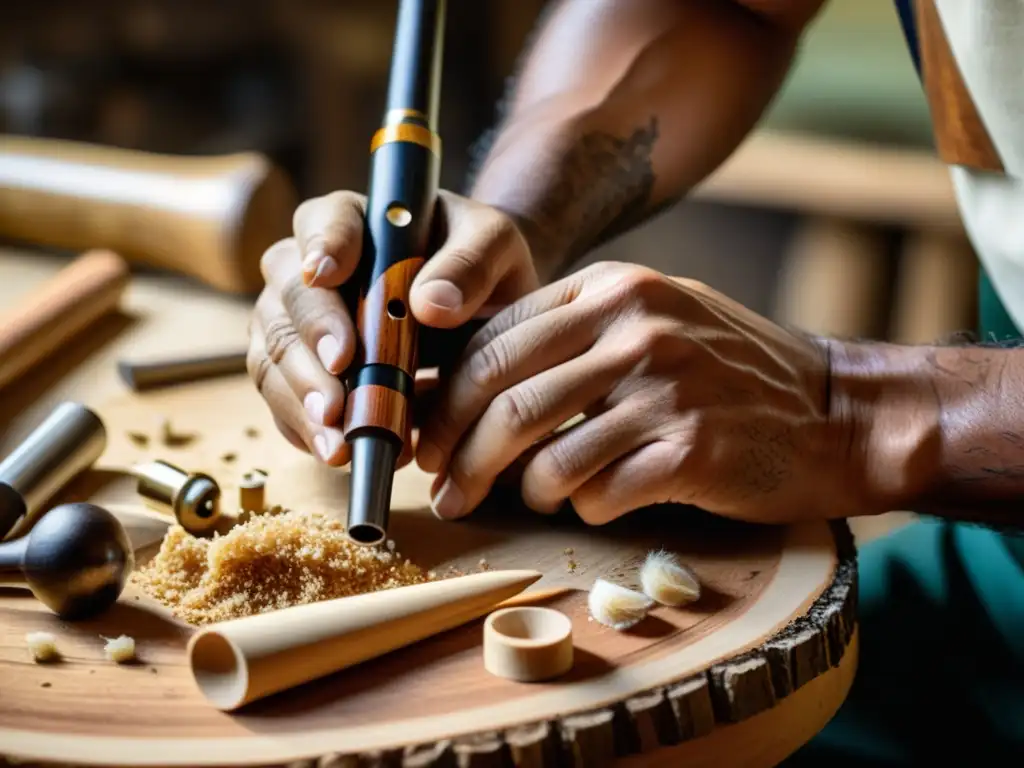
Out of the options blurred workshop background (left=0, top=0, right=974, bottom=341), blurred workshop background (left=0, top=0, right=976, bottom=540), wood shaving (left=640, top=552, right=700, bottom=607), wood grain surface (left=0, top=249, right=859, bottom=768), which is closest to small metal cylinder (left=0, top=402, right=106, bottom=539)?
wood grain surface (left=0, top=249, right=859, bottom=768)

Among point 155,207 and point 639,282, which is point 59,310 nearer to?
point 155,207

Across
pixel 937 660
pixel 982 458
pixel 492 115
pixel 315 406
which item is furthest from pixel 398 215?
pixel 492 115

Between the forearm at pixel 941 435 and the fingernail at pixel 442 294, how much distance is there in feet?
1.02

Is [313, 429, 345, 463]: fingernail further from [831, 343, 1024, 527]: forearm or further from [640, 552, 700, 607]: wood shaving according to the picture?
[831, 343, 1024, 527]: forearm

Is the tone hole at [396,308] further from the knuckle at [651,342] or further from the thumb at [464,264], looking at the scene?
the knuckle at [651,342]

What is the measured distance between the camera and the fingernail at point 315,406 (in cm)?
83

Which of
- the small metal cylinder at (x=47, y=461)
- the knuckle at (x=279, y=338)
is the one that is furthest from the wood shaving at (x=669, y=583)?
the small metal cylinder at (x=47, y=461)

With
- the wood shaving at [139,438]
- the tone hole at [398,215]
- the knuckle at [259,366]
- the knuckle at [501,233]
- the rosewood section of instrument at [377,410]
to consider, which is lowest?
the wood shaving at [139,438]

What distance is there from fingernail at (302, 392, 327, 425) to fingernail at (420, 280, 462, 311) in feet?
0.36

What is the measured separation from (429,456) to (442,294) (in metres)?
0.13

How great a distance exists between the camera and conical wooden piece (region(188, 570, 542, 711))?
60 centimetres

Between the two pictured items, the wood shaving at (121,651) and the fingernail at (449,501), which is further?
the fingernail at (449,501)

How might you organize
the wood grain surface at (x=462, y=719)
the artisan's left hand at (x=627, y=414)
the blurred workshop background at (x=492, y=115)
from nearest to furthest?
the wood grain surface at (x=462, y=719), the artisan's left hand at (x=627, y=414), the blurred workshop background at (x=492, y=115)

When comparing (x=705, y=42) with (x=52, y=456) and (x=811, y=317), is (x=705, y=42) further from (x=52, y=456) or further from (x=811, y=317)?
(x=811, y=317)
